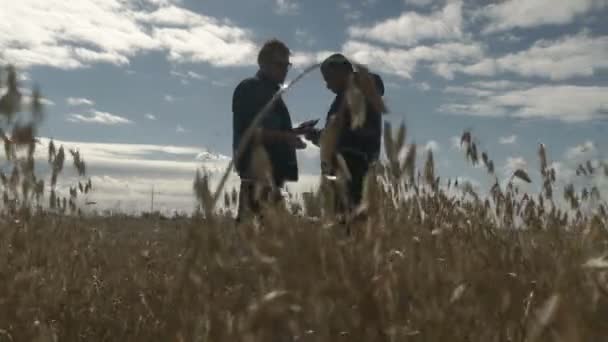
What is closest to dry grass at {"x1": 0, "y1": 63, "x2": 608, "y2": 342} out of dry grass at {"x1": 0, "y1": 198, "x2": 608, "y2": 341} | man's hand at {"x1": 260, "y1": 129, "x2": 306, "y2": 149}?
dry grass at {"x1": 0, "y1": 198, "x2": 608, "y2": 341}

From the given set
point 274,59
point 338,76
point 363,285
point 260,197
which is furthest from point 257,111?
point 363,285

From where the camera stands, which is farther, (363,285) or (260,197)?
(260,197)

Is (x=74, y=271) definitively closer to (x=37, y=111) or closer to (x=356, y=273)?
(x=37, y=111)

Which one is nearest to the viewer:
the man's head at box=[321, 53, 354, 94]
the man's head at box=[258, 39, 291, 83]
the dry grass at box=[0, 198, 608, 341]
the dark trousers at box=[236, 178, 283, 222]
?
the dry grass at box=[0, 198, 608, 341]

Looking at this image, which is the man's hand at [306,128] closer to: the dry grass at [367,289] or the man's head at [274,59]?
the man's head at [274,59]

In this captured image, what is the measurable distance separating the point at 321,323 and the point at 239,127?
3201 millimetres

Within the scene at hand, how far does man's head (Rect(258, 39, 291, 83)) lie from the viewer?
3841mm

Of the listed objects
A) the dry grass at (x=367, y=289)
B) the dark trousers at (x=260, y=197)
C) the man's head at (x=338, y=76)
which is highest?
the man's head at (x=338, y=76)

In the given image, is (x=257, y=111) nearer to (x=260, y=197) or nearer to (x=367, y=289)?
(x=260, y=197)

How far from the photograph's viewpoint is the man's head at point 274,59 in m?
3.84

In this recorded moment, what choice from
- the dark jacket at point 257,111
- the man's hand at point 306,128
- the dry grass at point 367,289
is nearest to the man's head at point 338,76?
the man's hand at point 306,128

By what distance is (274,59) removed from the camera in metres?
3.72

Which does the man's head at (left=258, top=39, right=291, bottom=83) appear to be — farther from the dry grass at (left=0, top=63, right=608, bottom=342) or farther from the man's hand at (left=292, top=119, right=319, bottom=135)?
the dry grass at (left=0, top=63, right=608, bottom=342)

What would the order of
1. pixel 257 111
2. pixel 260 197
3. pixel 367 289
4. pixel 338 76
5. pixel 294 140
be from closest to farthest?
pixel 367 289 < pixel 260 197 < pixel 294 140 < pixel 338 76 < pixel 257 111
